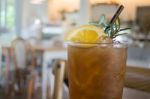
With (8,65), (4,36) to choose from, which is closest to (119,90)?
(8,65)

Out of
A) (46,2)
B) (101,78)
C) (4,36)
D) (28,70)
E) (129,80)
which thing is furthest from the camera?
(46,2)

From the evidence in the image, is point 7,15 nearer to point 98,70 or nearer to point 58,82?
point 58,82

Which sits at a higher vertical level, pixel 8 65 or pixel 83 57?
pixel 83 57

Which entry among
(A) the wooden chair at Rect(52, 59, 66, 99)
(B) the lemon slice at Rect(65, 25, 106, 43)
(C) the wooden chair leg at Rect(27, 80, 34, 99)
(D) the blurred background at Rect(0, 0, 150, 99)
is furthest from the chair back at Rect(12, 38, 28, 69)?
(B) the lemon slice at Rect(65, 25, 106, 43)

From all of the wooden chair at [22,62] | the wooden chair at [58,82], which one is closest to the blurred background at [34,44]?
the wooden chair at [22,62]

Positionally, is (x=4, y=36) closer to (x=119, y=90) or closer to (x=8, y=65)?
(x=8, y=65)

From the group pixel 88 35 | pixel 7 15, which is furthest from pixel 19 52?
pixel 88 35
